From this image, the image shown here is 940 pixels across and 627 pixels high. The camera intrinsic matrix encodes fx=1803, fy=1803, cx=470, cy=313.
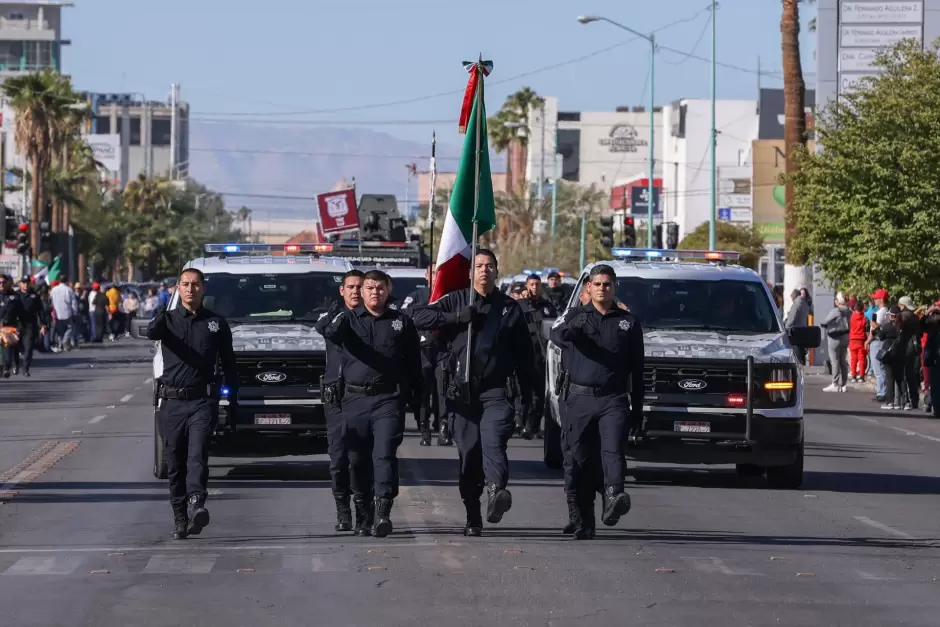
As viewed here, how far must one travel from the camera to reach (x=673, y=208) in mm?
119875

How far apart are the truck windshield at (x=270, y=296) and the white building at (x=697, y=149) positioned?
98524mm

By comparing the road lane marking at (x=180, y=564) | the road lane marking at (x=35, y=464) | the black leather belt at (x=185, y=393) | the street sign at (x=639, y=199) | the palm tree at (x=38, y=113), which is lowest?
the road lane marking at (x=35, y=464)

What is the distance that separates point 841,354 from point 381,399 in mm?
21819

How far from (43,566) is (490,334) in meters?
3.18

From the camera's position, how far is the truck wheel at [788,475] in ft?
51.7

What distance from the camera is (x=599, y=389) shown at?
1197cm

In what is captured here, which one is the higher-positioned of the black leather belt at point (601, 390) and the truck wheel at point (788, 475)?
the black leather belt at point (601, 390)

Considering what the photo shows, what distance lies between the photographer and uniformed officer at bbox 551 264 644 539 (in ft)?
39.1

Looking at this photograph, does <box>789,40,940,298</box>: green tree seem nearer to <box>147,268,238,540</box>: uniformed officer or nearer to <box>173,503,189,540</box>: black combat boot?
<box>147,268,238,540</box>: uniformed officer

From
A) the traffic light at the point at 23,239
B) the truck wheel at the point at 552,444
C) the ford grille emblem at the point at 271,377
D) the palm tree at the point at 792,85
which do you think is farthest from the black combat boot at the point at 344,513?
the traffic light at the point at 23,239

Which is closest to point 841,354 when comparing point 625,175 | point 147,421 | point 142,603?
point 147,421

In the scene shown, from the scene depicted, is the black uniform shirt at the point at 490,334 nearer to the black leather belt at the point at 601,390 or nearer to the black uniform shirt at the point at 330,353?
the black leather belt at the point at 601,390

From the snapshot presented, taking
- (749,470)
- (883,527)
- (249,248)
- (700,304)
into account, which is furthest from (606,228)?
(883,527)

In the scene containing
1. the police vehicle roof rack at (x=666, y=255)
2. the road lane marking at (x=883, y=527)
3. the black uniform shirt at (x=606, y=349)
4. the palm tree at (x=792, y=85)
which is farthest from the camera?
the palm tree at (x=792, y=85)
